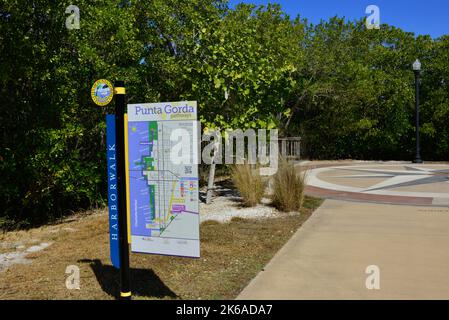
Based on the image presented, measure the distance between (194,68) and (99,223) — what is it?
3634 mm

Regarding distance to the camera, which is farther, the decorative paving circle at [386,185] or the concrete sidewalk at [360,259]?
the decorative paving circle at [386,185]

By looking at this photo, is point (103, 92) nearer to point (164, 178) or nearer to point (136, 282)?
point (164, 178)

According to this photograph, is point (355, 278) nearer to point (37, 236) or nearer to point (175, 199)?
point (175, 199)

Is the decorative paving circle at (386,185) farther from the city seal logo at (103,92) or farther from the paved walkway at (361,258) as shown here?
the city seal logo at (103,92)

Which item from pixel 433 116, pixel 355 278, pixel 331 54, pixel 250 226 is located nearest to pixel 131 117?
pixel 355 278

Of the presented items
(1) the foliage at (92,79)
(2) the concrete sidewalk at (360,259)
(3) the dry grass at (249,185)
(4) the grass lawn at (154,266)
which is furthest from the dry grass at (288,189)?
(1) the foliage at (92,79)

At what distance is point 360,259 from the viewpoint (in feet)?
18.2

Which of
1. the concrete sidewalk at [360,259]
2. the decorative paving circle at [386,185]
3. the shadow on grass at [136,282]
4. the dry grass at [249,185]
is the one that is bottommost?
the shadow on grass at [136,282]

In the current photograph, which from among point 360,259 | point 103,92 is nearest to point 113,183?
point 103,92

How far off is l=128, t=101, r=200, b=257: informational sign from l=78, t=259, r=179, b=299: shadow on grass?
0.70 m

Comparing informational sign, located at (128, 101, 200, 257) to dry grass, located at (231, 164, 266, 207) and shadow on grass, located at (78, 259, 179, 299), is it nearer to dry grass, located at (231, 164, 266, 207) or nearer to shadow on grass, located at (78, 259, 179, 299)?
shadow on grass, located at (78, 259, 179, 299)

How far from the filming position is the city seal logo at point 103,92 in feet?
12.9

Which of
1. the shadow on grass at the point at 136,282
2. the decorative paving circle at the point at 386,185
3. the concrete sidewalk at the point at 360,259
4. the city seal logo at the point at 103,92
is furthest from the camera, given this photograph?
the decorative paving circle at the point at 386,185

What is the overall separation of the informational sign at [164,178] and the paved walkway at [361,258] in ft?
3.31
